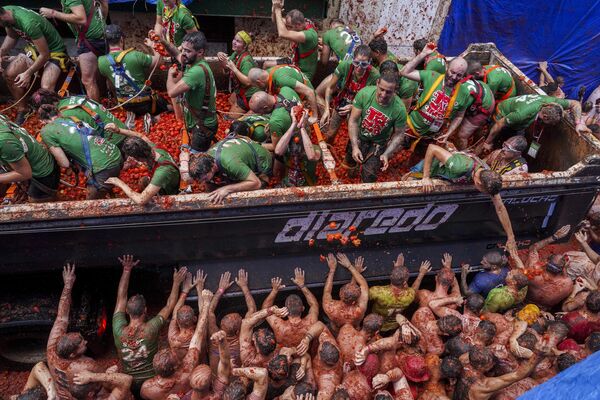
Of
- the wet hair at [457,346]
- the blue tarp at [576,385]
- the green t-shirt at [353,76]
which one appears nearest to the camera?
the blue tarp at [576,385]

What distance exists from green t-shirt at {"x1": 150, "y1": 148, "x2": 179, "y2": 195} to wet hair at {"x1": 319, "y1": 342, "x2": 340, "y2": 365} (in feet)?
7.04

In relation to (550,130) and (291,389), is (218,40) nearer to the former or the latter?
(550,130)

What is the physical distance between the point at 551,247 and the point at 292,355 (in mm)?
4518

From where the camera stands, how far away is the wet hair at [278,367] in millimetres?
3918

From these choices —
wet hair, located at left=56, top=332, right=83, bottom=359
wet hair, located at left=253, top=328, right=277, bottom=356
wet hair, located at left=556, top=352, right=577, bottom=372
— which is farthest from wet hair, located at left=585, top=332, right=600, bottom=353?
wet hair, located at left=56, top=332, right=83, bottom=359

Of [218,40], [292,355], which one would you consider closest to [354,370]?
[292,355]

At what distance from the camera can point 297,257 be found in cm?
509

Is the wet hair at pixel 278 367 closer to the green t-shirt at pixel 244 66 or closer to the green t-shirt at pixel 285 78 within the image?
the green t-shirt at pixel 285 78

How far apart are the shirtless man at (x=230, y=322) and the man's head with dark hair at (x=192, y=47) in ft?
8.01

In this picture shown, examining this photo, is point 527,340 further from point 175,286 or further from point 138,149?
point 138,149

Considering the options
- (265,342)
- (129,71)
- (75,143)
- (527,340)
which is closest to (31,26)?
(129,71)

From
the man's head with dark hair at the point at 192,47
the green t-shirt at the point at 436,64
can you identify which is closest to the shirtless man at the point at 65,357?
the man's head with dark hair at the point at 192,47

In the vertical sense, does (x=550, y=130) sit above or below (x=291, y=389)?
above

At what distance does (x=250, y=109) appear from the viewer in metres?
5.91
